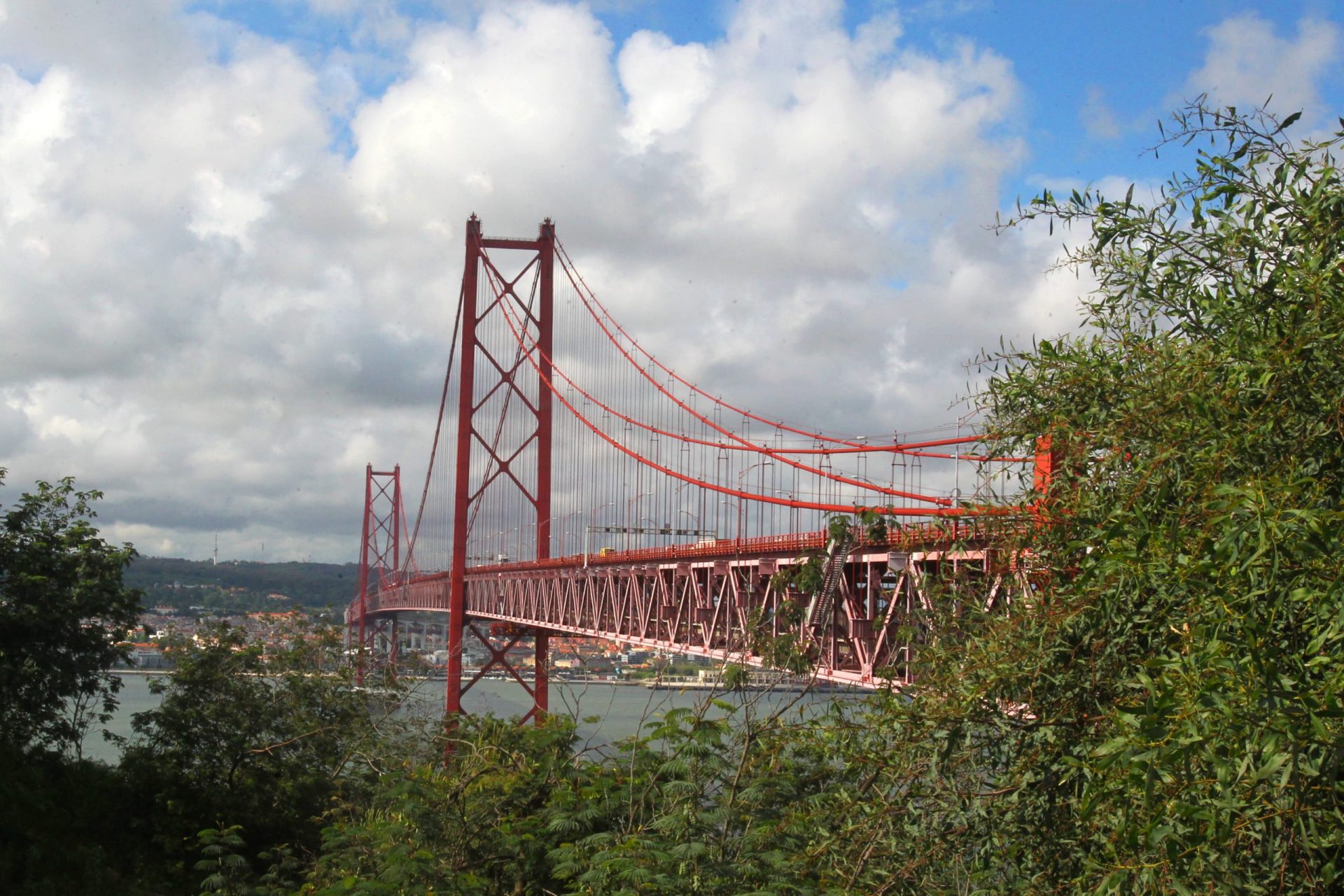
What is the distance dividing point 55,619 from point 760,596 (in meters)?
10.1

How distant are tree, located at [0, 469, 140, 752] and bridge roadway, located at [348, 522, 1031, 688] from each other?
27.9 ft

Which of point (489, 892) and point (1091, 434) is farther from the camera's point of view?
point (489, 892)

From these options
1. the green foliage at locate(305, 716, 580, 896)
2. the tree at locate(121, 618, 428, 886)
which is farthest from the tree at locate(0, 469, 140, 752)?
the green foliage at locate(305, 716, 580, 896)

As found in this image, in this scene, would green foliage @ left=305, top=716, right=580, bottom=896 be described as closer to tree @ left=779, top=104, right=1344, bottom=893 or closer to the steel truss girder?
the steel truss girder

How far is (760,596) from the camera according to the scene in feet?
55.1

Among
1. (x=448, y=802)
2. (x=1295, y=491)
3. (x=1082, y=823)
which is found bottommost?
(x=448, y=802)

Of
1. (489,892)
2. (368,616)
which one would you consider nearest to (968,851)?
(489,892)

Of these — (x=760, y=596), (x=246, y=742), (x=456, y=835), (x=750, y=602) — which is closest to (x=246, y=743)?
(x=246, y=742)

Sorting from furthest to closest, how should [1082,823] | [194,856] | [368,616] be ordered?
1. [368,616]
2. [194,856]
3. [1082,823]

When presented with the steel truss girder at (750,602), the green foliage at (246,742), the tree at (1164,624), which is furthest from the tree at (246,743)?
the tree at (1164,624)

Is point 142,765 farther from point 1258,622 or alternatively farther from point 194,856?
point 1258,622

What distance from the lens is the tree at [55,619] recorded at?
55.6ft

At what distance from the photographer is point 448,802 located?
8.99 meters

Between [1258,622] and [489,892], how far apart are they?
6949mm
